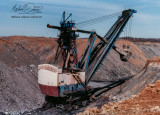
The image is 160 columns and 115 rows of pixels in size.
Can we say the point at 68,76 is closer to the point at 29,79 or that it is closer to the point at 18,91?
the point at 18,91

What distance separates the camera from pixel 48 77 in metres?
17.9

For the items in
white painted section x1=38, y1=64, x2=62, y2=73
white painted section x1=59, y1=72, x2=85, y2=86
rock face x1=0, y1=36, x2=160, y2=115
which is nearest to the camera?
white painted section x1=38, y1=64, x2=62, y2=73

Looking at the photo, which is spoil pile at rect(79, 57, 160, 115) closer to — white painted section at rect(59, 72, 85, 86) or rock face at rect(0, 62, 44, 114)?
white painted section at rect(59, 72, 85, 86)

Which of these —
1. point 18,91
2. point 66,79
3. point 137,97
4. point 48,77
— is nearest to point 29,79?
point 18,91

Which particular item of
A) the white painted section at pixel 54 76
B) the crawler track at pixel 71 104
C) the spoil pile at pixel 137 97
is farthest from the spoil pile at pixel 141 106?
the crawler track at pixel 71 104

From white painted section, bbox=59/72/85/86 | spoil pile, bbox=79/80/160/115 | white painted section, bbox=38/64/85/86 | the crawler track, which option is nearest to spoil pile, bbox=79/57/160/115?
spoil pile, bbox=79/80/160/115

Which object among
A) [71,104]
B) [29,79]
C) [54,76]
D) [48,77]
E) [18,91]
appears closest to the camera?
[54,76]

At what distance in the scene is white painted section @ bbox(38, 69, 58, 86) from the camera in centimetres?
1730

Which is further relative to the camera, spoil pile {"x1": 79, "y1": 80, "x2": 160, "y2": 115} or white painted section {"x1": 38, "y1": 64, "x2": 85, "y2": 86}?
white painted section {"x1": 38, "y1": 64, "x2": 85, "y2": 86}

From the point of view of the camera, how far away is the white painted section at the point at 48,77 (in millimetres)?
17297

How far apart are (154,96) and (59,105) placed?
10.3m

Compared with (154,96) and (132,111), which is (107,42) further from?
(132,111)

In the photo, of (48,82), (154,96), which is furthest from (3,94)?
(154,96)

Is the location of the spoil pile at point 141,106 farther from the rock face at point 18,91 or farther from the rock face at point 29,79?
the rock face at point 18,91
